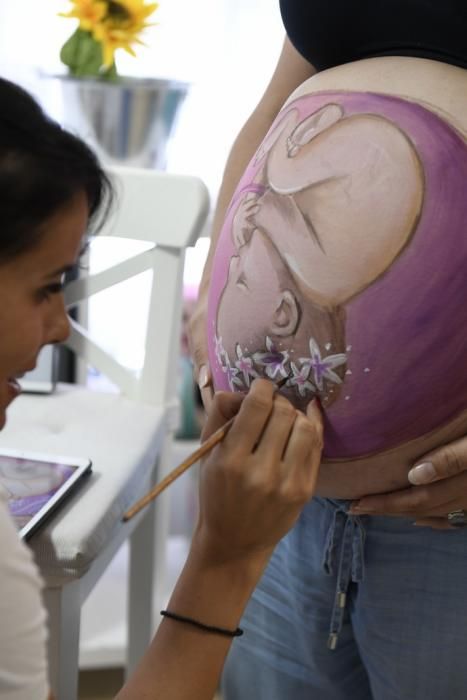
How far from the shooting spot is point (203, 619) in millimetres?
768

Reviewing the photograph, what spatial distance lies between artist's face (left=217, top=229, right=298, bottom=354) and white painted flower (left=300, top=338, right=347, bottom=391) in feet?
0.09

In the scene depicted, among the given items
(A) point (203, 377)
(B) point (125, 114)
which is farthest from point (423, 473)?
(B) point (125, 114)

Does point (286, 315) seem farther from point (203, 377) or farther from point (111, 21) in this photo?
point (111, 21)

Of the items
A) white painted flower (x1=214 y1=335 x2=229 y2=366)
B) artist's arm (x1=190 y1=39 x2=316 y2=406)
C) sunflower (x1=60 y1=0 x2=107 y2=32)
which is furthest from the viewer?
sunflower (x1=60 y1=0 x2=107 y2=32)

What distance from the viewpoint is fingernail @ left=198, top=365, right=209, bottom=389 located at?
3.12ft

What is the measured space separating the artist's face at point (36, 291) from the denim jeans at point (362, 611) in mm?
305

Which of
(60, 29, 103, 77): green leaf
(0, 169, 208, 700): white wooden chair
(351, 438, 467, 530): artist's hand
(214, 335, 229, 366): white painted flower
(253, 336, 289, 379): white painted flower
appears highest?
(60, 29, 103, 77): green leaf

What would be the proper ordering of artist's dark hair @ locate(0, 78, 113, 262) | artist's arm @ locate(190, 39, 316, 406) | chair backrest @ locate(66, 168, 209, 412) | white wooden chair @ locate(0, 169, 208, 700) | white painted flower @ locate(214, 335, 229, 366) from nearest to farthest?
artist's dark hair @ locate(0, 78, 113, 262) < white painted flower @ locate(214, 335, 229, 366) < artist's arm @ locate(190, 39, 316, 406) < white wooden chair @ locate(0, 169, 208, 700) < chair backrest @ locate(66, 168, 209, 412)

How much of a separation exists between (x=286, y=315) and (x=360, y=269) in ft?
0.24

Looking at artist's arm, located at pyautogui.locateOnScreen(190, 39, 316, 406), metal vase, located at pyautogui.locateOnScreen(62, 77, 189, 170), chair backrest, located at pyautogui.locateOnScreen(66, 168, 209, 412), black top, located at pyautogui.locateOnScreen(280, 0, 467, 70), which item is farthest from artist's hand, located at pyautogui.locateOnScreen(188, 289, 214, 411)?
metal vase, located at pyautogui.locateOnScreen(62, 77, 189, 170)

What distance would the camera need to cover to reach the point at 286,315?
2.74 ft

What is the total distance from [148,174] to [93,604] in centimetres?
80

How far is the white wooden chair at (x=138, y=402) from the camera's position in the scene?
1.25 m

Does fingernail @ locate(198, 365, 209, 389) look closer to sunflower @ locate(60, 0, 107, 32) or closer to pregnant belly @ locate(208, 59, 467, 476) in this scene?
pregnant belly @ locate(208, 59, 467, 476)
